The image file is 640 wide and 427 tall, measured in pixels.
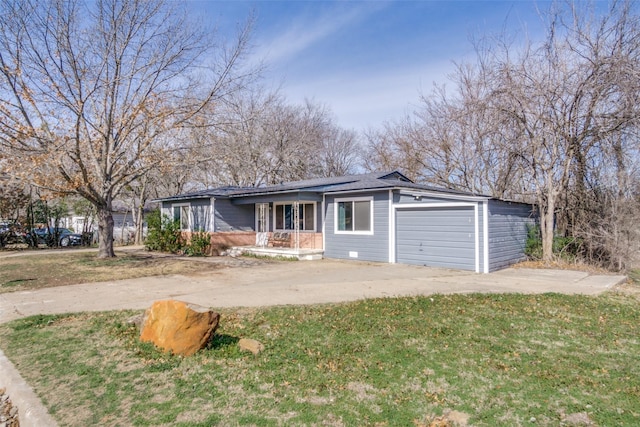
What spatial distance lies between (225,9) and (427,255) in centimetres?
1107

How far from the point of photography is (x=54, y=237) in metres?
23.1

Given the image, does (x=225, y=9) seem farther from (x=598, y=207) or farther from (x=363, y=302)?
(x=598, y=207)

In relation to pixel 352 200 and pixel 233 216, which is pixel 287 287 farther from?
pixel 233 216

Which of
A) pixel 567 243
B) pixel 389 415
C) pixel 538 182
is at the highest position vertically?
pixel 538 182

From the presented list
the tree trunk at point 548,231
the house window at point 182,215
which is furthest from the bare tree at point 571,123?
the house window at point 182,215

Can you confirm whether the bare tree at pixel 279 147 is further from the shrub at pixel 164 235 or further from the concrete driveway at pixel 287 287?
the concrete driveway at pixel 287 287

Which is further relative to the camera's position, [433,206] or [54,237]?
[54,237]

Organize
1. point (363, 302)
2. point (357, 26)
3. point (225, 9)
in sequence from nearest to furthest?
point (363, 302) → point (225, 9) → point (357, 26)

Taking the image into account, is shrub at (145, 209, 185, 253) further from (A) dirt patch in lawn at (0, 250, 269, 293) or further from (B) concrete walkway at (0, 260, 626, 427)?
(B) concrete walkway at (0, 260, 626, 427)

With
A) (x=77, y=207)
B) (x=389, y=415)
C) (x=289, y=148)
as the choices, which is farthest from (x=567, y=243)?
(x=77, y=207)

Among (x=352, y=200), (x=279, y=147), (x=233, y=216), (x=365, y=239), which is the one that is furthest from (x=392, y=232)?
(x=279, y=147)

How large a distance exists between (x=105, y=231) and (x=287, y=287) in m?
9.89

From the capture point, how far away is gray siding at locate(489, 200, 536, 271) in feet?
39.8

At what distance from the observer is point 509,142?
15.0m
